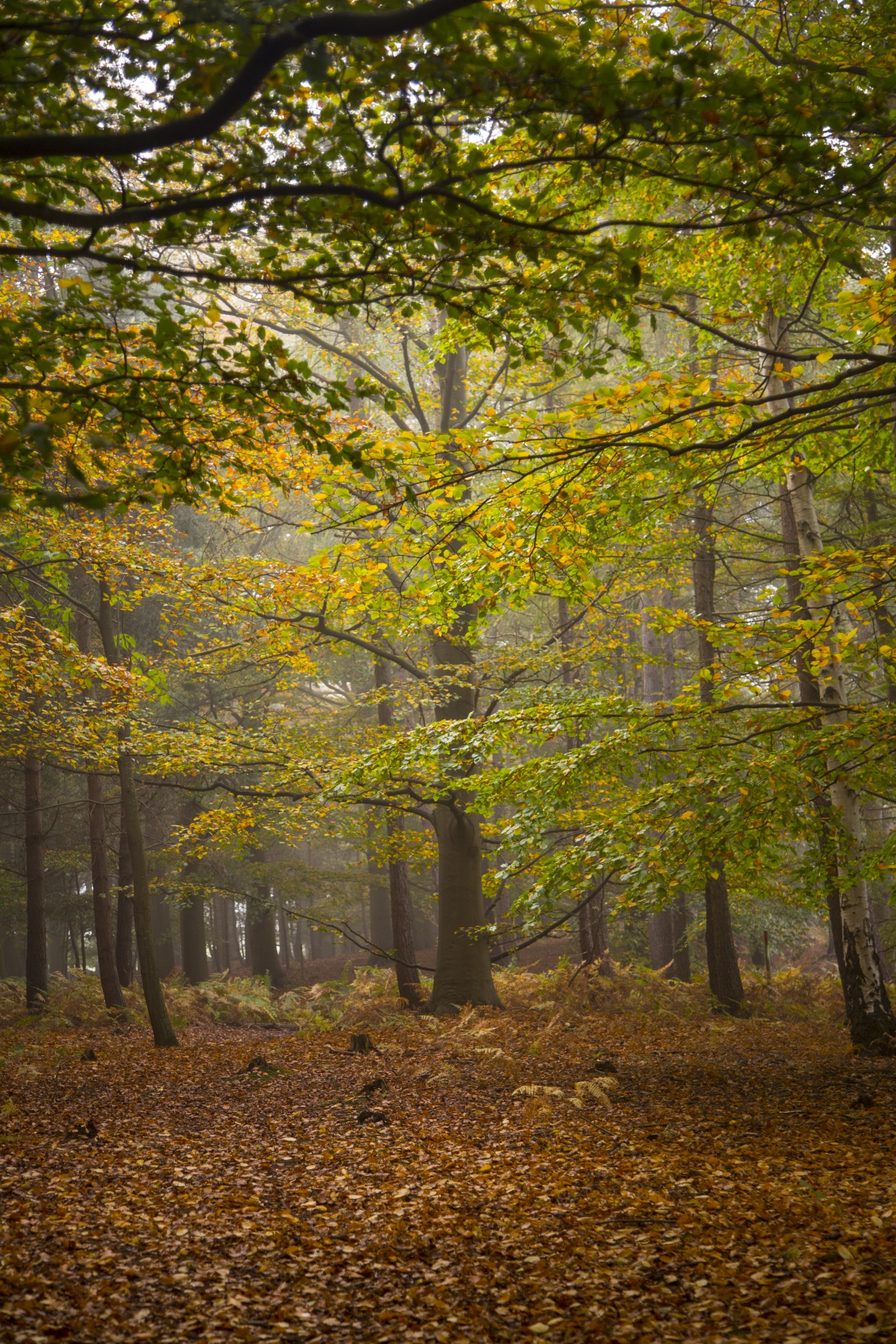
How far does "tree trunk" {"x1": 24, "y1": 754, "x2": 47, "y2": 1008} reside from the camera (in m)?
15.1

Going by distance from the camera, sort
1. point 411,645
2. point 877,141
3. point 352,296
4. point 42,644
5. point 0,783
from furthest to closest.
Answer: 1. point 0,783
2. point 411,645
3. point 42,644
4. point 877,141
5. point 352,296

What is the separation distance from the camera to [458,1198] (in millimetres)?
5473

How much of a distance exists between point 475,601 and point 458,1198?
5.14 meters

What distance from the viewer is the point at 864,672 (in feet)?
22.9

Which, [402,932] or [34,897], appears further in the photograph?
[402,932]

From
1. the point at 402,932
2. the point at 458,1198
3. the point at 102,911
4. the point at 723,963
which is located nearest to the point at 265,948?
the point at 102,911

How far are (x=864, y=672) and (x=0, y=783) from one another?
19.6 metres

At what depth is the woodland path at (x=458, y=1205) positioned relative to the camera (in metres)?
3.88

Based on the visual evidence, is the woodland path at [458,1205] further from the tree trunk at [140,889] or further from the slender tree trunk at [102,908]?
the slender tree trunk at [102,908]

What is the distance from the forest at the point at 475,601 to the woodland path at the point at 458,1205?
4 cm

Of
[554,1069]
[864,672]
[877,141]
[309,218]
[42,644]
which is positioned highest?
[877,141]

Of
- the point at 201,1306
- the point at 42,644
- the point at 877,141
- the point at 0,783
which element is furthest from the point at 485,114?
the point at 0,783

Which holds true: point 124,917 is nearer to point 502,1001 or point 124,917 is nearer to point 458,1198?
point 502,1001

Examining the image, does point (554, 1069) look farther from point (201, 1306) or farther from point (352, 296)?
point (352, 296)
